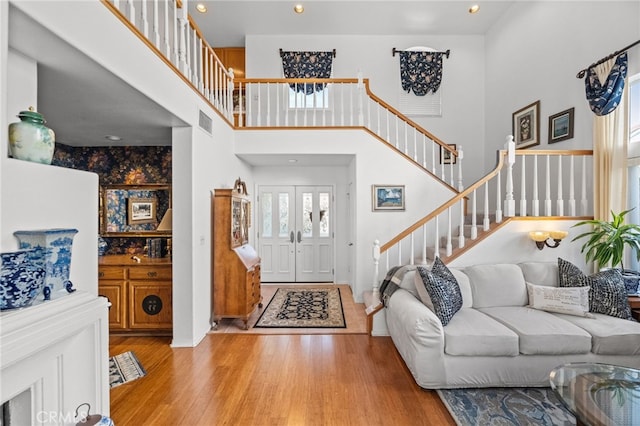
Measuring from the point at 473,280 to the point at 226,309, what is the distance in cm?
291

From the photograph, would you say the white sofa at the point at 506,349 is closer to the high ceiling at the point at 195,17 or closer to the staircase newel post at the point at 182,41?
→ the high ceiling at the point at 195,17

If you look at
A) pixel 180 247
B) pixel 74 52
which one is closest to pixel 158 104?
pixel 74 52

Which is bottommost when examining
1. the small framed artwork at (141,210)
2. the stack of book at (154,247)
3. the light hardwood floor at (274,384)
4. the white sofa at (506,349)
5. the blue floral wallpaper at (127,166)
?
the light hardwood floor at (274,384)

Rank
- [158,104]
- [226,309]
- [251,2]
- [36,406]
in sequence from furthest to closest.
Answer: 1. [251,2]
2. [226,309]
3. [158,104]
4. [36,406]

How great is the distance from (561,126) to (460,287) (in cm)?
301

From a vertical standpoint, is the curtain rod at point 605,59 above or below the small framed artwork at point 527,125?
above

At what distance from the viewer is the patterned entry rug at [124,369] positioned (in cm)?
265

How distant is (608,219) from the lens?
10.9ft

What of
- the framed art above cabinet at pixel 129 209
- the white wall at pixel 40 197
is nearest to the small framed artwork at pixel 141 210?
the framed art above cabinet at pixel 129 209

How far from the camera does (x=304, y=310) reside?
450 cm

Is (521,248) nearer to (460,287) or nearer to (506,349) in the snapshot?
(460,287)

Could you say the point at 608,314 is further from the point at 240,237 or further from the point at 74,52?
the point at 74,52

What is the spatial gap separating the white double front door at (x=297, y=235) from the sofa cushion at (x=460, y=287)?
332 centimetres

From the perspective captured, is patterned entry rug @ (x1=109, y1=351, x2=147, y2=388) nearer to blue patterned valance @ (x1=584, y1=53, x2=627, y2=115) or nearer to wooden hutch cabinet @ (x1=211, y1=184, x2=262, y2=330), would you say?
wooden hutch cabinet @ (x1=211, y1=184, x2=262, y2=330)
